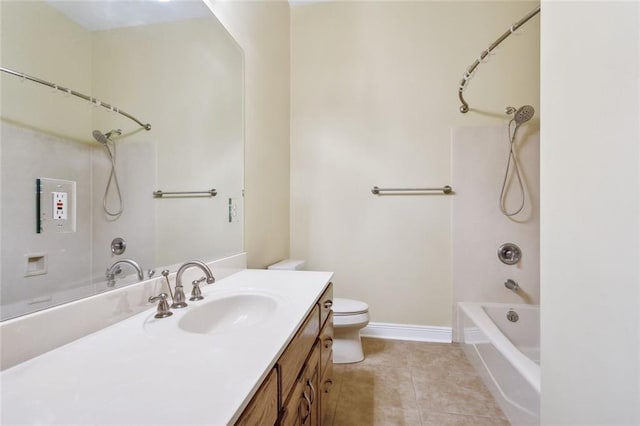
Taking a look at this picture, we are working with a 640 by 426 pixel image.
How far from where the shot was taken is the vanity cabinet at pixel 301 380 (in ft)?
1.77

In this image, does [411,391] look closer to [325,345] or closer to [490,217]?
[325,345]

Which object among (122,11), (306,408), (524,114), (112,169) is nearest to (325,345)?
(306,408)

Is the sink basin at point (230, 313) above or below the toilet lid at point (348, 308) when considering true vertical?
above

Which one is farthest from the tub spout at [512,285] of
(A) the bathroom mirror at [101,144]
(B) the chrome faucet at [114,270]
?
(B) the chrome faucet at [114,270]

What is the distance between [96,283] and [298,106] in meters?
2.14

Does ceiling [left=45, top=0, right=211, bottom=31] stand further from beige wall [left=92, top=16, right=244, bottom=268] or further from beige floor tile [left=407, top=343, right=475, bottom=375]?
beige floor tile [left=407, top=343, right=475, bottom=375]

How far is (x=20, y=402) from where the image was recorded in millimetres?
436

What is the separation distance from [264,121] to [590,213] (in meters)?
1.78

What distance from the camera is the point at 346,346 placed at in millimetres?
1891

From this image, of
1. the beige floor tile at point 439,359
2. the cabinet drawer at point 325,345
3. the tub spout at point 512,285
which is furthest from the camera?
the tub spout at point 512,285

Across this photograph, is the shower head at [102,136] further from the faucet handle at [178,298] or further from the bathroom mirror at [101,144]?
the faucet handle at [178,298]

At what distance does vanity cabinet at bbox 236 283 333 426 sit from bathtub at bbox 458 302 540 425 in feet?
3.00

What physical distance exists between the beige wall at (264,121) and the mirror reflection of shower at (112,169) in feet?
2.61

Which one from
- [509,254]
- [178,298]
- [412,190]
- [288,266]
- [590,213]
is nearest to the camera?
[590,213]
